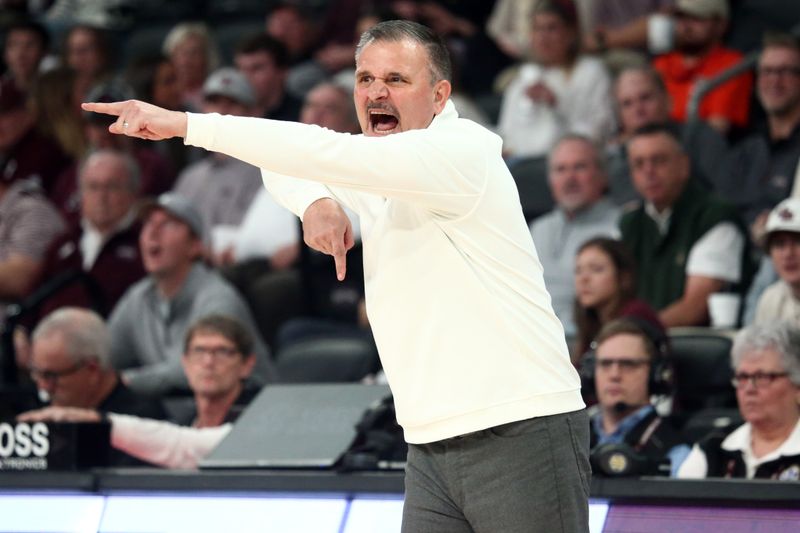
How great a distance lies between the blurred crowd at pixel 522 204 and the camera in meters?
5.24

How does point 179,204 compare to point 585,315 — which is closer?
point 585,315

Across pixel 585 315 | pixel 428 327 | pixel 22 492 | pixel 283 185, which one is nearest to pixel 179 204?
pixel 585 315

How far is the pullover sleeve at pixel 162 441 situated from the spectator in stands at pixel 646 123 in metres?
3.13

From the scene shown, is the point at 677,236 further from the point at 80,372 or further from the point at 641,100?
the point at 80,372

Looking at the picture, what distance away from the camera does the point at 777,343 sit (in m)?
4.90

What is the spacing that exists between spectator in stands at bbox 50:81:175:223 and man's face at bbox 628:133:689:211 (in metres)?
3.08

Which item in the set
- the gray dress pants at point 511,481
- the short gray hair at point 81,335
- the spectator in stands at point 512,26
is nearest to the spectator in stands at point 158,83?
the spectator in stands at point 512,26

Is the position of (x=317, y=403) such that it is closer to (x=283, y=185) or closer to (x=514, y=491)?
(x=283, y=185)

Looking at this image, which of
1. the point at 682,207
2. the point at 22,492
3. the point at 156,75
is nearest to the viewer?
the point at 22,492

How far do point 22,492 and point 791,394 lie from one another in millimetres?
2499

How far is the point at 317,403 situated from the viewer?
4.93m

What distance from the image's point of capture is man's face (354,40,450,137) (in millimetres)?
3074

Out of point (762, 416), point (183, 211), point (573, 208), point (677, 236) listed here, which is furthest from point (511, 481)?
point (183, 211)

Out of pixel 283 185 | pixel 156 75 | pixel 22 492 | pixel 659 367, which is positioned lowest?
pixel 22 492
